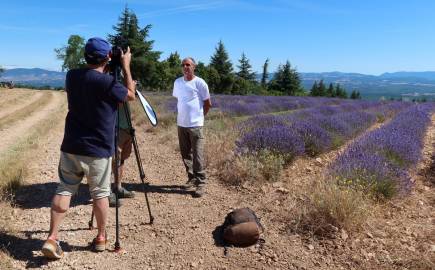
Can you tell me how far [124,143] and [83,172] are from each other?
1785 millimetres

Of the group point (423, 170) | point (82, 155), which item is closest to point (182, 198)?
point (82, 155)

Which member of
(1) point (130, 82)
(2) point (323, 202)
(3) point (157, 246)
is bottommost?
(3) point (157, 246)

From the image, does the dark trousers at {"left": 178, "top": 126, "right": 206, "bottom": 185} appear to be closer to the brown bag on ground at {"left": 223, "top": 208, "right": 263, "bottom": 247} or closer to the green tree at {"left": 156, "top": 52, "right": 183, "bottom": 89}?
the brown bag on ground at {"left": 223, "top": 208, "right": 263, "bottom": 247}

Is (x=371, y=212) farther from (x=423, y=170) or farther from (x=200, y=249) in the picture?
(x=423, y=170)

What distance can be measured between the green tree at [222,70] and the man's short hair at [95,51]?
47995mm

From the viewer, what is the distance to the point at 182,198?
594cm

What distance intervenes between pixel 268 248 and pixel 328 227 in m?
0.71

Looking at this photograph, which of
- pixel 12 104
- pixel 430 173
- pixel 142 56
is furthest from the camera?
pixel 142 56

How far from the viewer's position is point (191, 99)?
6062 mm

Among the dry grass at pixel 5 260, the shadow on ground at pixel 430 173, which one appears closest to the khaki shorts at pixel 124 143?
the dry grass at pixel 5 260

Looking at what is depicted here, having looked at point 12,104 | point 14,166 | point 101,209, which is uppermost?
point 101,209

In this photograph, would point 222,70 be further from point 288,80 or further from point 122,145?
point 122,145

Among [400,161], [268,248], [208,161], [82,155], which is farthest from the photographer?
[208,161]

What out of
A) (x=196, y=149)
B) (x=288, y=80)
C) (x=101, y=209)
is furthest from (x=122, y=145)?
(x=288, y=80)
